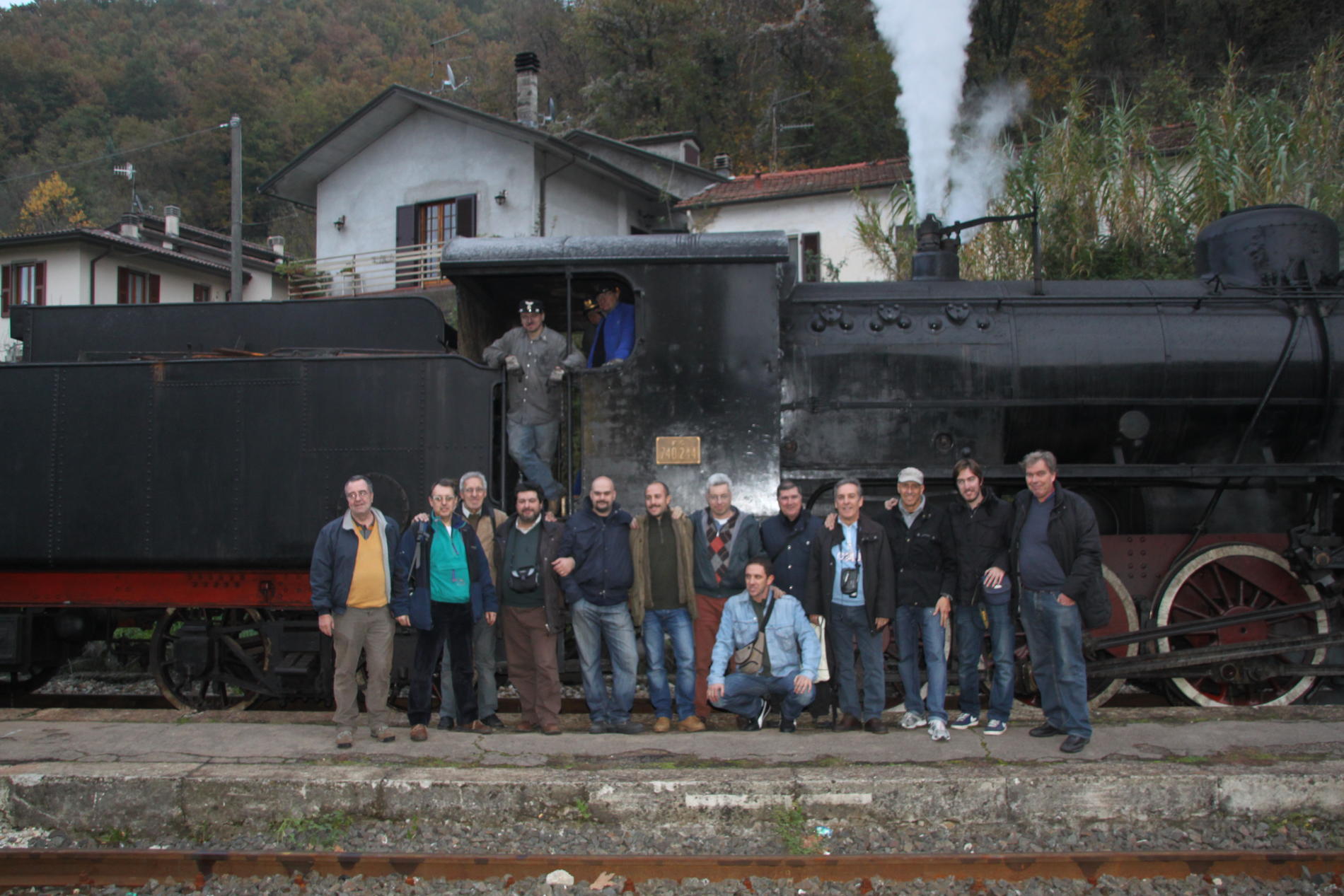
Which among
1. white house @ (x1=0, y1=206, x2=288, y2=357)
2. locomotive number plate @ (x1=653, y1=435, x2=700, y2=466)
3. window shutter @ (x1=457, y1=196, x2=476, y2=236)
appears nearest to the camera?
locomotive number plate @ (x1=653, y1=435, x2=700, y2=466)

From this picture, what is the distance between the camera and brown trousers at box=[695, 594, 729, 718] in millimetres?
5602

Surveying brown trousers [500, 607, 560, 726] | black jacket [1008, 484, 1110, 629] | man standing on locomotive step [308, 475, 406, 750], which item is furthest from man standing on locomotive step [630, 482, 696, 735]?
black jacket [1008, 484, 1110, 629]

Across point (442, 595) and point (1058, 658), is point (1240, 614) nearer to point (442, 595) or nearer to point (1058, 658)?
point (1058, 658)

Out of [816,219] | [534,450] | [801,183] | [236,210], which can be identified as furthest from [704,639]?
[801,183]

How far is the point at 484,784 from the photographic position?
448 centimetres

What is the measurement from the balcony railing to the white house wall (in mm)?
6375

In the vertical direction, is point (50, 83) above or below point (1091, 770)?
above

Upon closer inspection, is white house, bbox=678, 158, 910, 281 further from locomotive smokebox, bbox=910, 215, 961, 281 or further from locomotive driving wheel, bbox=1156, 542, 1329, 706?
locomotive driving wheel, bbox=1156, 542, 1329, 706

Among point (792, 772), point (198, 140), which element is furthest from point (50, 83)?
point (792, 772)

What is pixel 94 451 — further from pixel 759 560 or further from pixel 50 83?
pixel 50 83

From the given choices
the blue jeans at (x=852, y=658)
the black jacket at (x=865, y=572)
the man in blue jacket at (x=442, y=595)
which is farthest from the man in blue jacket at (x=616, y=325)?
the blue jeans at (x=852, y=658)

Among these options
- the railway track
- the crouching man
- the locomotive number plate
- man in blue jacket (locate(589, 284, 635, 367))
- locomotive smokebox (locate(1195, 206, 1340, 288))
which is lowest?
the railway track

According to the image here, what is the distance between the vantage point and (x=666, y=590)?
5.46 meters

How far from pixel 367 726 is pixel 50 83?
72249 millimetres
